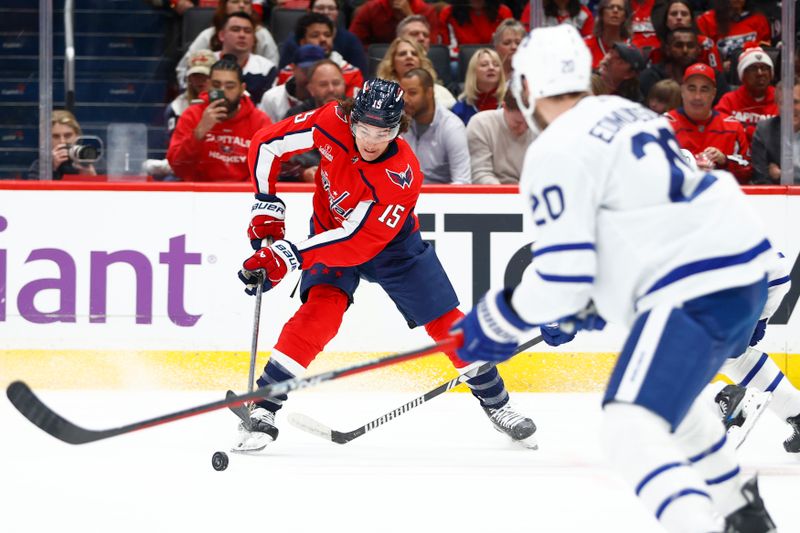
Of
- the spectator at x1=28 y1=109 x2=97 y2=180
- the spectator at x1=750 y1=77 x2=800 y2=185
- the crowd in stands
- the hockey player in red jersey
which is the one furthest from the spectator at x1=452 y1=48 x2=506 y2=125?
the spectator at x1=28 y1=109 x2=97 y2=180

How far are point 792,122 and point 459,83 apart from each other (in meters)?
1.64

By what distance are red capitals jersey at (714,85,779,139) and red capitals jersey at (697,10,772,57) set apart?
304mm

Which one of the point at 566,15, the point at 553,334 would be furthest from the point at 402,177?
the point at 566,15

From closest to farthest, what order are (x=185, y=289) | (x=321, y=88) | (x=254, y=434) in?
1. (x=254, y=434)
2. (x=185, y=289)
3. (x=321, y=88)

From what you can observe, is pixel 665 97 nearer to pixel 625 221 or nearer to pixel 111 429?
pixel 625 221

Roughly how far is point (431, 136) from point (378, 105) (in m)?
1.77

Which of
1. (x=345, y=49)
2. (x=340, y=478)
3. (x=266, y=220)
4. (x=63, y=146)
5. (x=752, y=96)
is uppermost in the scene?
(x=345, y=49)

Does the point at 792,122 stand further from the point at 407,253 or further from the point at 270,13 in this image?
the point at 270,13

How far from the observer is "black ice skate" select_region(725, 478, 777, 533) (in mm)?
2422

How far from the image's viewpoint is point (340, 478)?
377 cm

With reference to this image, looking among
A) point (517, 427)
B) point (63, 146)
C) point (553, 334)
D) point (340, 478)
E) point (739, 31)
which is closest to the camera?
point (553, 334)

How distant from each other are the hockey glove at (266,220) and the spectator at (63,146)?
1466 millimetres

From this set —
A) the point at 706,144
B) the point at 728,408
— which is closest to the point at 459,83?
the point at 706,144

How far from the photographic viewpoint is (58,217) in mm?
5246
